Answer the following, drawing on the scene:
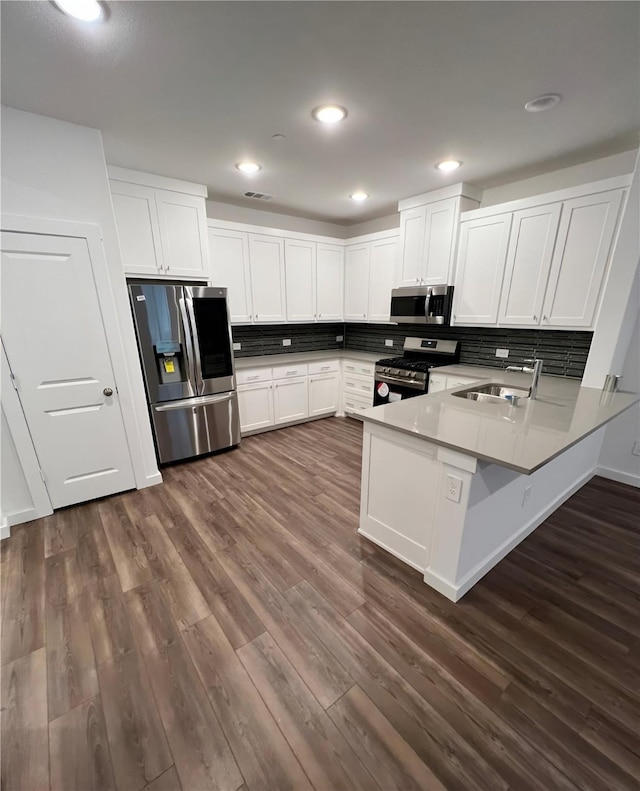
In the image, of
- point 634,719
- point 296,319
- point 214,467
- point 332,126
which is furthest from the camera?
point 296,319

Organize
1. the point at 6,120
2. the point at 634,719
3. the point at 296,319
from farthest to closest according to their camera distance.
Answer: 1. the point at 296,319
2. the point at 6,120
3. the point at 634,719

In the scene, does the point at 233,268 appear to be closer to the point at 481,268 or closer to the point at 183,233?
the point at 183,233

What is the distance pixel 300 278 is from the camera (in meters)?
4.27

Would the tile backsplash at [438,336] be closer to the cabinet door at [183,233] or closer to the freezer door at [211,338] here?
the freezer door at [211,338]

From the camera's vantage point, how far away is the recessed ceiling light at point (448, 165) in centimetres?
271

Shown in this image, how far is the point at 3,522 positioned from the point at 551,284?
4744 millimetres

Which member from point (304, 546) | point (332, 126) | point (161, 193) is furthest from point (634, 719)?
point (161, 193)

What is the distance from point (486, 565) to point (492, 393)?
1.35 meters

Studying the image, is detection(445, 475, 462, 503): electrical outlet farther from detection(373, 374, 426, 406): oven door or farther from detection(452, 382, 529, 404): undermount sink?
detection(373, 374, 426, 406): oven door

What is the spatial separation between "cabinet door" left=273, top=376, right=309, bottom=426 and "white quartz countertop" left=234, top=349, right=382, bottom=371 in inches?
10.0

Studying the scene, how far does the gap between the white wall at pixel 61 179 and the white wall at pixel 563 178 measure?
11.2 ft

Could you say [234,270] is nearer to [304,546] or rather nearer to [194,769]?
[304,546]

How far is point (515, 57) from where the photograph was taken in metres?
1.55

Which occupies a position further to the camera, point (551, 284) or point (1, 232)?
point (551, 284)
